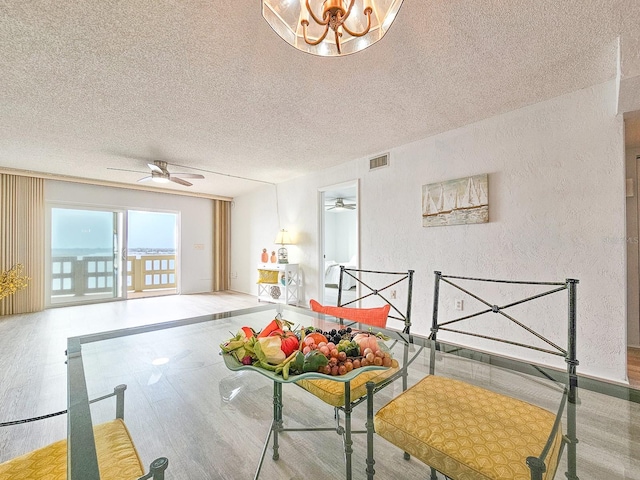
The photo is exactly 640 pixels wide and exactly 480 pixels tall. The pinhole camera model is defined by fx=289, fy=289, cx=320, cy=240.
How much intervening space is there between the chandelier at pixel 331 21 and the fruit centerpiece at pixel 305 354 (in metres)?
1.37

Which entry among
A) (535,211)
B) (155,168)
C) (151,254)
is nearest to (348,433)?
(535,211)

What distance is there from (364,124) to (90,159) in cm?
391

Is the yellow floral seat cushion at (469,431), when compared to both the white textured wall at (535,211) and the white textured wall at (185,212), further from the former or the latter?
the white textured wall at (185,212)

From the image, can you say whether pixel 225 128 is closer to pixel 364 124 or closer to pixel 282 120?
pixel 282 120

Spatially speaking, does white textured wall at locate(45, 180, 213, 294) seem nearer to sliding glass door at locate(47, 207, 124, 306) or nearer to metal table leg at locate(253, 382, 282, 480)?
sliding glass door at locate(47, 207, 124, 306)

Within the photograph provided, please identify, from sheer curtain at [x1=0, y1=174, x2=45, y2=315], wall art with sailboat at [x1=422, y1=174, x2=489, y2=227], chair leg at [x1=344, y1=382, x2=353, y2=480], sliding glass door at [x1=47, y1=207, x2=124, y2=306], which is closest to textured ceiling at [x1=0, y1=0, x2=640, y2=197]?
wall art with sailboat at [x1=422, y1=174, x2=489, y2=227]

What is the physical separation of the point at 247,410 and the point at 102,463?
1.04 meters

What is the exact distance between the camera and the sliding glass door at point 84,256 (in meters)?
5.32

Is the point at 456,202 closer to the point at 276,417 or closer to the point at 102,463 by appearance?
the point at 276,417

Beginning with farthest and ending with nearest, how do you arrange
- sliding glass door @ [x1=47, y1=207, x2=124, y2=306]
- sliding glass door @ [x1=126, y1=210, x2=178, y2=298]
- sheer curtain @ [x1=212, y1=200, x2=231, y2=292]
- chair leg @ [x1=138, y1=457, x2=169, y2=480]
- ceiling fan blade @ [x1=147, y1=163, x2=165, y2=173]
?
sheer curtain @ [x1=212, y1=200, x2=231, y2=292] → sliding glass door @ [x1=126, y1=210, x2=178, y2=298] → sliding glass door @ [x1=47, y1=207, x2=124, y2=306] → ceiling fan blade @ [x1=147, y1=163, x2=165, y2=173] → chair leg @ [x1=138, y1=457, x2=169, y2=480]

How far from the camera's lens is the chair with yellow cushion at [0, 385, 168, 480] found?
829 millimetres

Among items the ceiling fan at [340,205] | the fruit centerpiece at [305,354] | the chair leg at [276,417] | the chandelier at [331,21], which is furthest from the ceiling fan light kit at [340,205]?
the fruit centerpiece at [305,354]

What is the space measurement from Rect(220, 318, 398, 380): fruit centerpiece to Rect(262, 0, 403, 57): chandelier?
137 cm

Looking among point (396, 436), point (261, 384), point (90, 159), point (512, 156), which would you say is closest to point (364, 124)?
point (512, 156)
